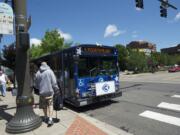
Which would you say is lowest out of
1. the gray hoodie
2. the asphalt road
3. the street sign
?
the asphalt road

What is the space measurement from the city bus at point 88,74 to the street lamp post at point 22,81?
282 centimetres

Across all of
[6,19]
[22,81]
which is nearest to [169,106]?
[22,81]

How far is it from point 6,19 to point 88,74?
4.09m

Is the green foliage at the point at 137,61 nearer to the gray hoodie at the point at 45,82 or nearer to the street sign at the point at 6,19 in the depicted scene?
the gray hoodie at the point at 45,82

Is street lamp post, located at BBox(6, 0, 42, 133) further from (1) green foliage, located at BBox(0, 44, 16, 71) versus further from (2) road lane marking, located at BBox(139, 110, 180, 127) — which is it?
(1) green foliage, located at BBox(0, 44, 16, 71)

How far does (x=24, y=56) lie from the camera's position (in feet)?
21.8

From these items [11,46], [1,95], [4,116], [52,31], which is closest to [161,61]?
[52,31]

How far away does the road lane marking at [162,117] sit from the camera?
7.06 meters

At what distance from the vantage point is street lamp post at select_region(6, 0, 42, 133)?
6418 millimetres

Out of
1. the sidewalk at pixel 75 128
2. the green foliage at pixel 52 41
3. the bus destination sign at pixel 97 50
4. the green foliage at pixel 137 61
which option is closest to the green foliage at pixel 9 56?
the green foliage at pixel 52 41

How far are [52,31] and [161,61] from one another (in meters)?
52.7

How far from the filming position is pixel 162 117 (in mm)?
7676

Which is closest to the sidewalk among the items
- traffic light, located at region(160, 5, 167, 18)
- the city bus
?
the city bus

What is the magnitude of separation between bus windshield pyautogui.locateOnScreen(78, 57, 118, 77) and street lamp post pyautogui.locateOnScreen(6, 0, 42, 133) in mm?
3103
